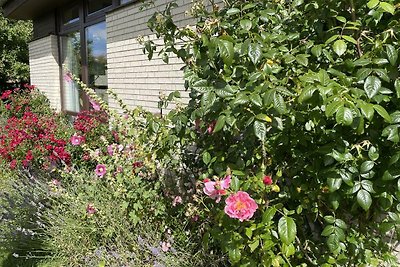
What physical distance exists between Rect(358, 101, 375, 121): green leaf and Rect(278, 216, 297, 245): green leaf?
1.90 ft

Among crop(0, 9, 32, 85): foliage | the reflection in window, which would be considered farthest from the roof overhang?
crop(0, 9, 32, 85): foliage

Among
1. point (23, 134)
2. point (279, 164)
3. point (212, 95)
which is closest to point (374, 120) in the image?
point (279, 164)

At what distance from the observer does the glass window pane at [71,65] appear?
29.5ft

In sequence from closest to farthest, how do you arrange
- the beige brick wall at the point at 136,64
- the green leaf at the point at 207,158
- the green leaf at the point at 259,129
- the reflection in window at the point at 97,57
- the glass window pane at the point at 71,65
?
the green leaf at the point at 259,129 < the green leaf at the point at 207,158 < the beige brick wall at the point at 136,64 < the reflection in window at the point at 97,57 < the glass window pane at the point at 71,65

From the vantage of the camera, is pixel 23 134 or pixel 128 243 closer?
pixel 128 243

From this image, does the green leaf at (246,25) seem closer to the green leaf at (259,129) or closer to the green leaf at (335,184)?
the green leaf at (259,129)

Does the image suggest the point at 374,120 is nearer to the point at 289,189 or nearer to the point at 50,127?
the point at 289,189

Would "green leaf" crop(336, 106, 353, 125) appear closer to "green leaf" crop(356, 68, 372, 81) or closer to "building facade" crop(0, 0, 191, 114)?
"green leaf" crop(356, 68, 372, 81)

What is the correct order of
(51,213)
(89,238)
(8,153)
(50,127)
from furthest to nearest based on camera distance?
(50,127) < (8,153) < (51,213) < (89,238)

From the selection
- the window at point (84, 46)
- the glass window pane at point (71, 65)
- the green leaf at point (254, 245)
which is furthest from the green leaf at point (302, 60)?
the glass window pane at point (71, 65)

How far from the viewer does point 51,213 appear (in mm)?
3525

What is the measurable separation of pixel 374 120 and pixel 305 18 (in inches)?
28.4

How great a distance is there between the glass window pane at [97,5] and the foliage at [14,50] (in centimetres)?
919

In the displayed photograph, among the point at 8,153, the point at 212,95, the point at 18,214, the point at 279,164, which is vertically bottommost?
the point at 18,214
